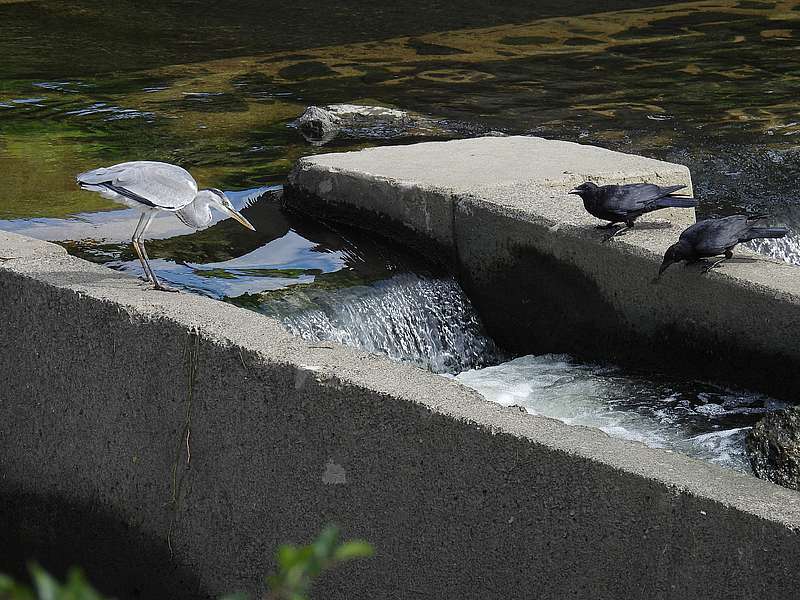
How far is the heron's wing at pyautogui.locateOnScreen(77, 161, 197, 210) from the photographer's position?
391cm

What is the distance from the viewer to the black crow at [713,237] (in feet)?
14.5

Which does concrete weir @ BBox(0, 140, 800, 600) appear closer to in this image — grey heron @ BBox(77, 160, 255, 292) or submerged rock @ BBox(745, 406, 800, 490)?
grey heron @ BBox(77, 160, 255, 292)

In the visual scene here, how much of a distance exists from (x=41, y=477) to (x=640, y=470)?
2.44 meters

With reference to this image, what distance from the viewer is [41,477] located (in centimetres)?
434

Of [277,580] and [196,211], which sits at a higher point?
[277,580]

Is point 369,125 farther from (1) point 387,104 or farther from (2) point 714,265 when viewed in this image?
(2) point 714,265

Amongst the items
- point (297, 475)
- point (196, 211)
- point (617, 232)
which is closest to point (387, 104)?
point (617, 232)

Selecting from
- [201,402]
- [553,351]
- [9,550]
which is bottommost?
[9,550]

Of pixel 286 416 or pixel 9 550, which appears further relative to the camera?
pixel 9 550

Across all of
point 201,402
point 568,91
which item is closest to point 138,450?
point 201,402

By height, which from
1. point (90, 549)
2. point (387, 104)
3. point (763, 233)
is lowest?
point (90, 549)

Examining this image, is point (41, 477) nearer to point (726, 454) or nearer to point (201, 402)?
point (201, 402)

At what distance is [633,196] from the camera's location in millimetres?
4770

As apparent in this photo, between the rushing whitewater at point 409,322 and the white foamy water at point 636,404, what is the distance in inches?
12.5
